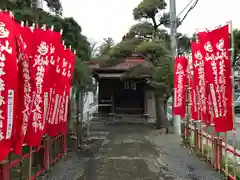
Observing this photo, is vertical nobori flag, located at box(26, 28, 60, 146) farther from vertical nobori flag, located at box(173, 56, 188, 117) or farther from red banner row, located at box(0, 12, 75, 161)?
vertical nobori flag, located at box(173, 56, 188, 117)

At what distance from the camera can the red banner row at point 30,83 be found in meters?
4.09

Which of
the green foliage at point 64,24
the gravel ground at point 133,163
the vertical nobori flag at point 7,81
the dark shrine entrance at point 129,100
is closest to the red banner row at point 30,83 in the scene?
the vertical nobori flag at point 7,81

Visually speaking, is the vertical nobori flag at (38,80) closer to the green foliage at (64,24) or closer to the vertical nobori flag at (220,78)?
the green foliage at (64,24)

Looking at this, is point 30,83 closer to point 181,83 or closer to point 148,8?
point 181,83

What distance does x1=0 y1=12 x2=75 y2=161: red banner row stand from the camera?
4.09 m

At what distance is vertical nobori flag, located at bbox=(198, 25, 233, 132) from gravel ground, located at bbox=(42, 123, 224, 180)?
1515 millimetres

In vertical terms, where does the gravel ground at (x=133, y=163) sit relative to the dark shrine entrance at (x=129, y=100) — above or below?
below

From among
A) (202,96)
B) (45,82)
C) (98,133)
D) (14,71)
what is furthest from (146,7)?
(14,71)

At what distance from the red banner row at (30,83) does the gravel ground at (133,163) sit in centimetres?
120

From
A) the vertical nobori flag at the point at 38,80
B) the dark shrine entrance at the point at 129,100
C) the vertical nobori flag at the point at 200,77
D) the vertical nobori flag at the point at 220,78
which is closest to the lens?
the vertical nobori flag at the point at 38,80

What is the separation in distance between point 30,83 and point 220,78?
145 inches

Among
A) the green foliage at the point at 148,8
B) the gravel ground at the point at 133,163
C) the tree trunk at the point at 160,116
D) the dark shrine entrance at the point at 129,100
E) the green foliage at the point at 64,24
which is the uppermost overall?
the green foliage at the point at 148,8

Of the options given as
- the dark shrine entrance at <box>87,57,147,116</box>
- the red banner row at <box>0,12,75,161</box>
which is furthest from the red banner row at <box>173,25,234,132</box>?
the dark shrine entrance at <box>87,57,147,116</box>

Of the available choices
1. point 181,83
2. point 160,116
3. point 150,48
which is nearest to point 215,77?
point 181,83
